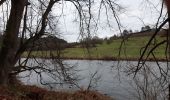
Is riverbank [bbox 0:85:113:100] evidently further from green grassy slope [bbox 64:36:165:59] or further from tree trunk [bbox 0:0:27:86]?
green grassy slope [bbox 64:36:165:59]

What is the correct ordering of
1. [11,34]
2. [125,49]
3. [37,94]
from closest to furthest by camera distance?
1. [125,49]
2. [11,34]
3. [37,94]

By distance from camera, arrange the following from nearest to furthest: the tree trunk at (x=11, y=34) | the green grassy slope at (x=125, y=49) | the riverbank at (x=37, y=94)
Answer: the green grassy slope at (x=125, y=49) → the riverbank at (x=37, y=94) → the tree trunk at (x=11, y=34)

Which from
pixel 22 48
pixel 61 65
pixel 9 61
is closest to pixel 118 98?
pixel 61 65

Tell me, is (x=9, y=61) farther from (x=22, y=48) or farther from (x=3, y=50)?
(x=22, y=48)

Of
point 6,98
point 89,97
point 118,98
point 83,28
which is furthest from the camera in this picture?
point 118,98

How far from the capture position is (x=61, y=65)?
60.8ft

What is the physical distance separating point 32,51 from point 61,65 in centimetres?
158

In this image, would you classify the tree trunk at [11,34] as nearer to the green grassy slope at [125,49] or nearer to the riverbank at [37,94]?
Result: the riverbank at [37,94]

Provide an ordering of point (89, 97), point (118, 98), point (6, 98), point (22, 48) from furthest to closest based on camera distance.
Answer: point (118, 98) → point (89, 97) → point (22, 48) → point (6, 98)

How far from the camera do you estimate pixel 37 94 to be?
18594 mm

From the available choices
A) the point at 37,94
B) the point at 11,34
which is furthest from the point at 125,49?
the point at 37,94

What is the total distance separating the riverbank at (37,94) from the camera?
1534 cm

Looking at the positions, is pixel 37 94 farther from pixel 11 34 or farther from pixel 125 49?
pixel 125 49

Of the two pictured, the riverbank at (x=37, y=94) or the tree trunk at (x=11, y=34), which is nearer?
the riverbank at (x=37, y=94)
